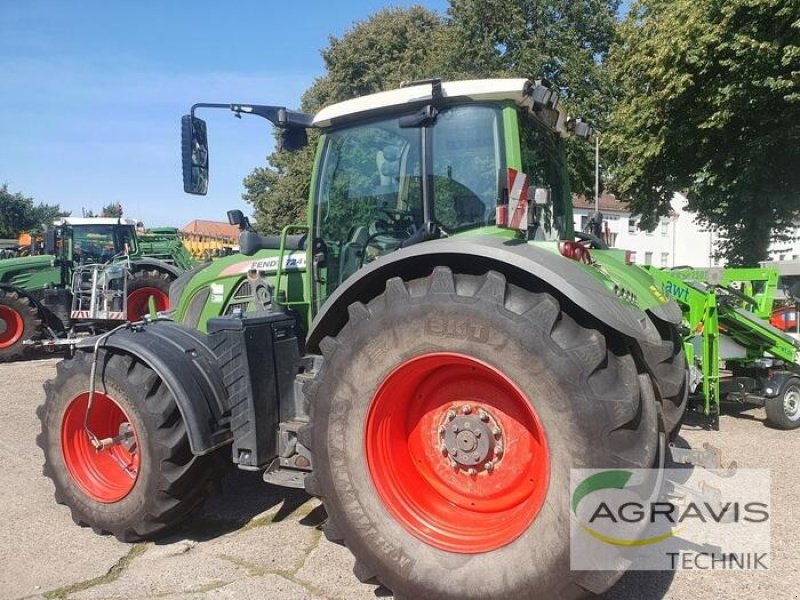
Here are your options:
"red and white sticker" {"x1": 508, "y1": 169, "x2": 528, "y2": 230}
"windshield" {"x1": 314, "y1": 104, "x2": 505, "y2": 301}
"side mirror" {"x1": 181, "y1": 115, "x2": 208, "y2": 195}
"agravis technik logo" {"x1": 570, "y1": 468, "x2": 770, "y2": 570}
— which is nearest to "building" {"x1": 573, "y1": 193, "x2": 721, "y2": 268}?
"agravis technik logo" {"x1": 570, "y1": 468, "x2": 770, "y2": 570}

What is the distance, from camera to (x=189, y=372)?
333cm

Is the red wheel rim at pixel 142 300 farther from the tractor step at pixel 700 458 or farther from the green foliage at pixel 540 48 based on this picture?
the tractor step at pixel 700 458

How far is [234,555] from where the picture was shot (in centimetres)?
330

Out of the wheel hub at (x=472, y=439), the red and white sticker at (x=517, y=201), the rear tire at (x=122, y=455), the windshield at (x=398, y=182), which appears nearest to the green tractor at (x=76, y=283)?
the rear tire at (x=122, y=455)

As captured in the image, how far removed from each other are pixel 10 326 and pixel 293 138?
392 inches

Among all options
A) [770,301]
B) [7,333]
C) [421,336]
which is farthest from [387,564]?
[7,333]

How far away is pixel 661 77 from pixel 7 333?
517 inches

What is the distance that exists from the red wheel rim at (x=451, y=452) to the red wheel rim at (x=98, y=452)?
1644 millimetres

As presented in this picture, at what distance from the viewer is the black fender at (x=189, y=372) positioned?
10.6ft

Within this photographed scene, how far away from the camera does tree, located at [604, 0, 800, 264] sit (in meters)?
10.8

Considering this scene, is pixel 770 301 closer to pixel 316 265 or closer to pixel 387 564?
pixel 316 265

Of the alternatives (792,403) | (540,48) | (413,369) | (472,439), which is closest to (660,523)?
(472,439)

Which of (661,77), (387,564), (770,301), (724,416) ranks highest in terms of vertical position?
(661,77)

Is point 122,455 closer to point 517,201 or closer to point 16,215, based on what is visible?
point 517,201
